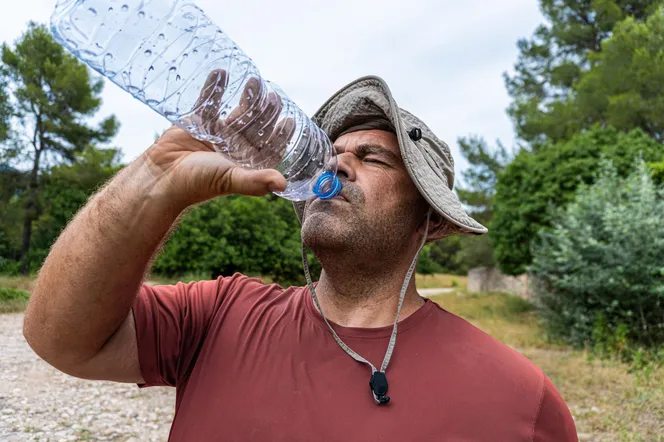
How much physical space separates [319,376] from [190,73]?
3.15 ft

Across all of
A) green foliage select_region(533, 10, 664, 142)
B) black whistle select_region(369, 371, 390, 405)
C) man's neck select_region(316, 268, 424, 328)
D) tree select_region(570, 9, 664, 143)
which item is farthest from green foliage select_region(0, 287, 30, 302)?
tree select_region(570, 9, 664, 143)

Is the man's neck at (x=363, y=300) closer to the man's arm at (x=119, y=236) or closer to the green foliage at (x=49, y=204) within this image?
the man's arm at (x=119, y=236)

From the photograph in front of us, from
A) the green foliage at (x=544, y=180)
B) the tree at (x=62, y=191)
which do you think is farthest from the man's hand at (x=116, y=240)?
the green foliage at (x=544, y=180)

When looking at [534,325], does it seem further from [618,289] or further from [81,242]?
A: [81,242]

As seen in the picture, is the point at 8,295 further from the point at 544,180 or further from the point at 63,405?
the point at 544,180

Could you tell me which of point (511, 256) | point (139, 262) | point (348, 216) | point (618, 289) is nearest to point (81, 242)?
point (139, 262)

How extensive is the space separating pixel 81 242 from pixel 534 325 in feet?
34.6

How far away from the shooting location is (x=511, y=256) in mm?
12586

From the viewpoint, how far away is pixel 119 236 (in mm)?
1305

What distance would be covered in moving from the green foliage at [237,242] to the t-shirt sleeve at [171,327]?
1193 cm

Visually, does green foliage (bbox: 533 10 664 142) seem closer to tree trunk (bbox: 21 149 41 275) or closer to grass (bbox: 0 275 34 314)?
tree trunk (bbox: 21 149 41 275)

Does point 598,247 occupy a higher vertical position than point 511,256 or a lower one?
higher

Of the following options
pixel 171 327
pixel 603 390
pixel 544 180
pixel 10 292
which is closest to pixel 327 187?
pixel 171 327

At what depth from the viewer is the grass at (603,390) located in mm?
4559
